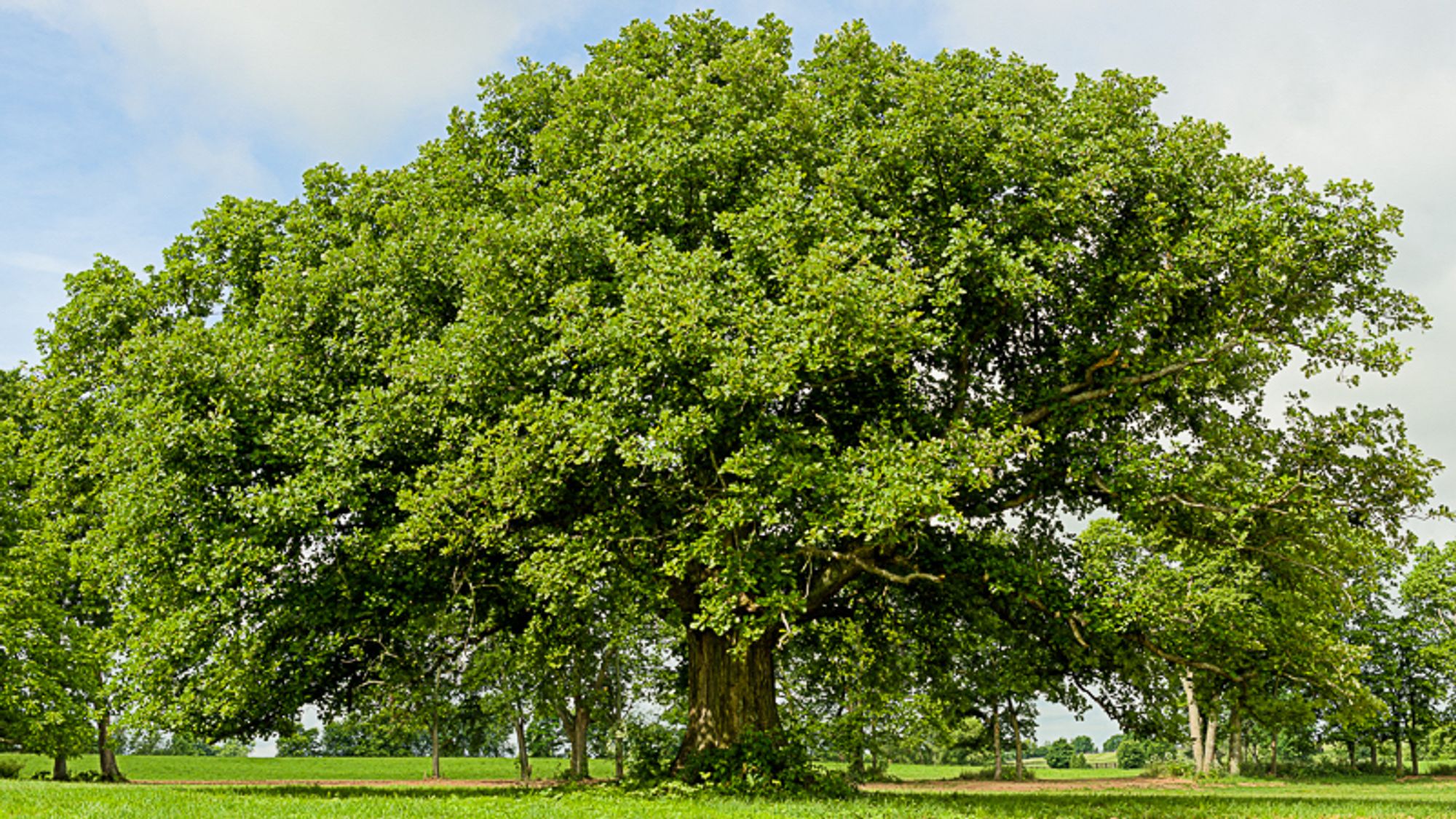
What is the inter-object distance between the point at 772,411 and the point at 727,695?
6.48m

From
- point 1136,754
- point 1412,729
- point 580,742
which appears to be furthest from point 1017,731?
point 1136,754

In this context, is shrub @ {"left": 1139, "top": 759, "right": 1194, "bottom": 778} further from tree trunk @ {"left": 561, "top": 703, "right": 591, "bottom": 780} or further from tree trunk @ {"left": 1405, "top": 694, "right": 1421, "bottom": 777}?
tree trunk @ {"left": 561, "top": 703, "right": 591, "bottom": 780}

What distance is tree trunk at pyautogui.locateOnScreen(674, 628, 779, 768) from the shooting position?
1952 centimetres

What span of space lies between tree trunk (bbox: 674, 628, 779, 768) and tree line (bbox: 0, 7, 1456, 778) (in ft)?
0.29

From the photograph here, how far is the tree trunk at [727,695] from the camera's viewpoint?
1952 cm

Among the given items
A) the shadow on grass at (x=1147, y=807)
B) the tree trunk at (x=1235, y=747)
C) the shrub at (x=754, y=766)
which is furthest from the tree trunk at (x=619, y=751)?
the tree trunk at (x=1235, y=747)

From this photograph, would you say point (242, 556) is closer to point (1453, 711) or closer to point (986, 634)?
point (986, 634)

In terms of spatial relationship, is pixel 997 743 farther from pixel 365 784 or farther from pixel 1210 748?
pixel 365 784

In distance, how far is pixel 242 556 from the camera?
1705 centimetres

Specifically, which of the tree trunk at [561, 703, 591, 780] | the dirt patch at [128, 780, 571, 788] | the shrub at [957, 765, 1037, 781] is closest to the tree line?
the dirt patch at [128, 780, 571, 788]

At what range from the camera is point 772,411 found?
17922 millimetres

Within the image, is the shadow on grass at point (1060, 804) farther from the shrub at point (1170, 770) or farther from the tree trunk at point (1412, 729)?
the tree trunk at point (1412, 729)

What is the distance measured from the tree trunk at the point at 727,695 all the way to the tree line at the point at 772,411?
89mm

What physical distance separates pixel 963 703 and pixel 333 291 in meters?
18.4
